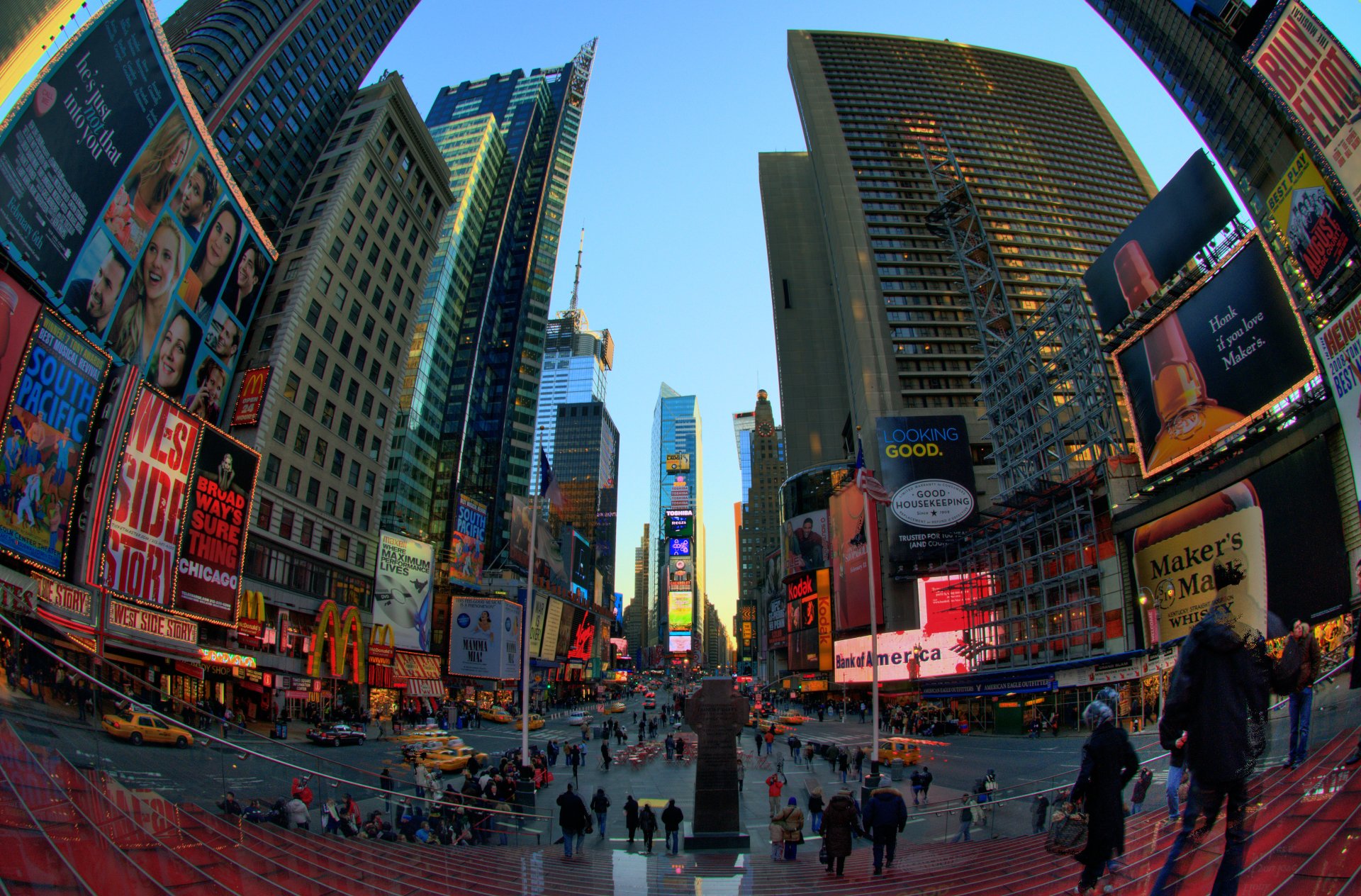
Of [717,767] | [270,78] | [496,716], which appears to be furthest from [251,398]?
[270,78]

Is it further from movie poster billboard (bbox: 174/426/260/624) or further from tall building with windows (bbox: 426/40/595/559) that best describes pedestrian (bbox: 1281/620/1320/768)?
tall building with windows (bbox: 426/40/595/559)

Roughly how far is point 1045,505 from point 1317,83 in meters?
30.8

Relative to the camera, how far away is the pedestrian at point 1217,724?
5305 millimetres

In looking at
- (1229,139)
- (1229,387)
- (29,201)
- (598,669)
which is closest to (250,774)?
(29,201)

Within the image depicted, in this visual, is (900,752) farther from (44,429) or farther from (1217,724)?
(44,429)

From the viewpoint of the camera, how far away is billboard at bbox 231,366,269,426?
4612cm

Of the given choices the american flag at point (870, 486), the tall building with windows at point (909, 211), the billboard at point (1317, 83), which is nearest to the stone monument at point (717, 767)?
the american flag at point (870, 486)

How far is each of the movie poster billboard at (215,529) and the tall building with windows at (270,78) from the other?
3944 centimetres

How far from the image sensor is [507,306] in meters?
123

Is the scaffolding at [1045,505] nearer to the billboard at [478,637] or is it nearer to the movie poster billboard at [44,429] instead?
the billboard at [478,637]

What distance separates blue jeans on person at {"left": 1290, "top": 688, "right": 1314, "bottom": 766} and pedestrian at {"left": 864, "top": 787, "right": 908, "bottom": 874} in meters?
5.52

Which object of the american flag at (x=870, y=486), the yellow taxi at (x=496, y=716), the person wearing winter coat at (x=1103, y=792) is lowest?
the yellow taxi at (x=496, y=716)

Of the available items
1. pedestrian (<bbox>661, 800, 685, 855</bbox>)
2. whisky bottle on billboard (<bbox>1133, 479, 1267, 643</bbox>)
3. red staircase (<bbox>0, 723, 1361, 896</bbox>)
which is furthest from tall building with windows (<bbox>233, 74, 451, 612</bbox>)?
whisky bottle on billboard (<bbox>1133, 479, 1267, 643</bbox>)

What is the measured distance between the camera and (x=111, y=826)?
737 cm
